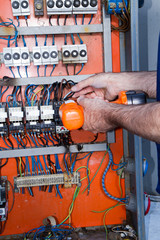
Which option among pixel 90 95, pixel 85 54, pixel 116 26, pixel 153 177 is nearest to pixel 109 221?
pixel 153 177

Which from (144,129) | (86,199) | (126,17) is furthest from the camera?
(86,199)

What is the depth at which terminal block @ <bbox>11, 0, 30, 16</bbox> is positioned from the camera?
181cm

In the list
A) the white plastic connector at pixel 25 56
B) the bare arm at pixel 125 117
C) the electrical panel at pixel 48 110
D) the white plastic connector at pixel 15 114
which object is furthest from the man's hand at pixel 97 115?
the white plastic connector at pixel 25 56

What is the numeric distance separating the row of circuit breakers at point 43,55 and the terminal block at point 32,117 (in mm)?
376

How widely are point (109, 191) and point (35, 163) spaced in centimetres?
72

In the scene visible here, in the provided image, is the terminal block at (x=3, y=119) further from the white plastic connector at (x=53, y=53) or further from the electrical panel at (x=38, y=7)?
the electrical panel at (x=38, y=7)

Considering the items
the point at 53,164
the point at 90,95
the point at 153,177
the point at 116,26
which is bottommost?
the point at 153,177

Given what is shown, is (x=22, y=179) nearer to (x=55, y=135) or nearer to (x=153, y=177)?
→ (x=55, y=135)

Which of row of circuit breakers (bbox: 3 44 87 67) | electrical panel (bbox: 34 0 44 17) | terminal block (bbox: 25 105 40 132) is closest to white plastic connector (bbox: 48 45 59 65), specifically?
row of circuit breakers (bbox: 3 44 87 67)

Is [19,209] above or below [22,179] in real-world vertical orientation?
below

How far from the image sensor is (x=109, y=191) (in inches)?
84.2

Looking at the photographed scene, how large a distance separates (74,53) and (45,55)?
0.78ft

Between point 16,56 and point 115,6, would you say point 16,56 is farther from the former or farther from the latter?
point 115,6

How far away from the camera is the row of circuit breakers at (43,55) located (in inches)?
73.3
